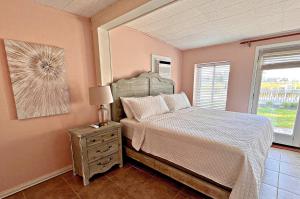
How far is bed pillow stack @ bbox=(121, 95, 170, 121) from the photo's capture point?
7.31 ft

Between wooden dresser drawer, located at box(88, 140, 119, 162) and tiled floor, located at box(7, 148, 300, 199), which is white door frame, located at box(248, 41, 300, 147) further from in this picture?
wooden dresser drawer, located at box(88, 140, 119, 162)

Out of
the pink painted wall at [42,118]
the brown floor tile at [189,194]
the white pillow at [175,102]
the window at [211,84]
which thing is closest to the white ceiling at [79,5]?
the pink painted wall at [42,118]


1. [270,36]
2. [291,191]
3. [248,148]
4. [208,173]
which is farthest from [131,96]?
[270,36]

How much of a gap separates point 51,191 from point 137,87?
197 cm

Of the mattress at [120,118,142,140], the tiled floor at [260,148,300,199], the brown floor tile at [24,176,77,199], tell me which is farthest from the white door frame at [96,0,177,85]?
the tiled floor at [260,148,300,199]

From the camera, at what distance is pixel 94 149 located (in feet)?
6.01

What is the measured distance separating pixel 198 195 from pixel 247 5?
244 centimetres

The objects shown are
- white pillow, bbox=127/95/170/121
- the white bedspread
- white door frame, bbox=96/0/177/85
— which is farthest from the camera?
white pillow, bbox=127/95/170/121

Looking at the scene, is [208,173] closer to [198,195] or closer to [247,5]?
[198,195]

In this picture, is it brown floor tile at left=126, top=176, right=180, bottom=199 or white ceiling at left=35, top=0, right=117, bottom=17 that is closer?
brown floor tile at left=126, top=176, right=180, bottom=199

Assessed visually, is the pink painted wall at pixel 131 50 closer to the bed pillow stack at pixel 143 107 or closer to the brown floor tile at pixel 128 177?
the bed pillow stack at pixel 143 107

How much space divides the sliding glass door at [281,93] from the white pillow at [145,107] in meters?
2.16

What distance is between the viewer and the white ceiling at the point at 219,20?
6.02 ft

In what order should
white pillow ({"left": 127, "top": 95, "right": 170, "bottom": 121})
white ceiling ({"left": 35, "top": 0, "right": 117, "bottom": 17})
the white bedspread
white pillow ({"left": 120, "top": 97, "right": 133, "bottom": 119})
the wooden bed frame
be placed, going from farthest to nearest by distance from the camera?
1. white pillow ({"left": 120, "top": 97, "right": 133, "bottom": 119})
2. white pillow ({"left": 127, "top": 95, "right": 170, "bottom": 121})
3. white ceiling ({"left": 35, "top": 0, "right": 117, "bottom": 17})
4. the wooden bed frame
5. the white bedspread
